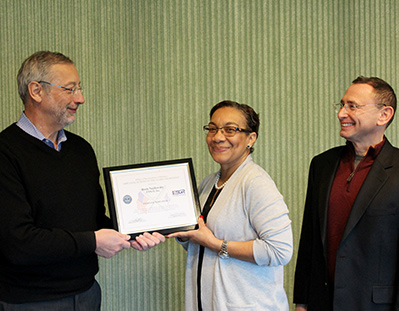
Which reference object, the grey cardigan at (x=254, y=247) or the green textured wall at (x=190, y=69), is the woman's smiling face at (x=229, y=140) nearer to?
the grey cardigan at (x=254, y=247)

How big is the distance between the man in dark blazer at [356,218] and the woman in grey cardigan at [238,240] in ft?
0.65

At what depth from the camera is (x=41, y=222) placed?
76.4 inches

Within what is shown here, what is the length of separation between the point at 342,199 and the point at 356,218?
6.0 inches

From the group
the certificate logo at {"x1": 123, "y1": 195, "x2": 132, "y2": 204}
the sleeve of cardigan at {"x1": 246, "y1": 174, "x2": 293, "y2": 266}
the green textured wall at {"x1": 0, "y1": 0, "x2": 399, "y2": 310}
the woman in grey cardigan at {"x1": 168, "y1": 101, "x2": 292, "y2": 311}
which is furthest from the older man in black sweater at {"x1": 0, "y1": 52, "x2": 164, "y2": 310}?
the green textured wall at {"x1": 0, "y1": 0, "x2": 399, "y2": 310}

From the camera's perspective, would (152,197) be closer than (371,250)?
No

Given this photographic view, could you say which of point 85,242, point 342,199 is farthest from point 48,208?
point 342,199

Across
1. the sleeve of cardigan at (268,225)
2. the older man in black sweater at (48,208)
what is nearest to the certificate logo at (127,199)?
the older man in black sweater at (48,208)

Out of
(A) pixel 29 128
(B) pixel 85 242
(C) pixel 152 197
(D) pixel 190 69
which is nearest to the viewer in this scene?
(B) pixel 85 242

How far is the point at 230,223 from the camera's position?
204 cm

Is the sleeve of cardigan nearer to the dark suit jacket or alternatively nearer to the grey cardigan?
the grey cardigan

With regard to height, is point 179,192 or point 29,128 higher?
point 29,128

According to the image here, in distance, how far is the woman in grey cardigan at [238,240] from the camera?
1969 millimetres

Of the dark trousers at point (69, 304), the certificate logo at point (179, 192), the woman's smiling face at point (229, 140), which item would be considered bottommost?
the dark trousers at point (69, 304)

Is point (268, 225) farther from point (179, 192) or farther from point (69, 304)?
point (69, 304)
